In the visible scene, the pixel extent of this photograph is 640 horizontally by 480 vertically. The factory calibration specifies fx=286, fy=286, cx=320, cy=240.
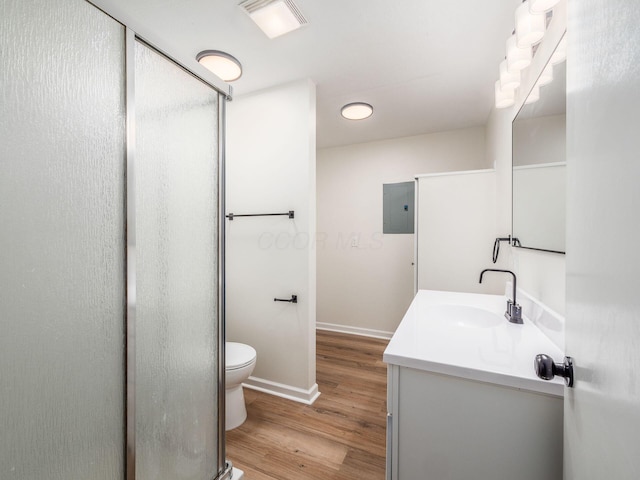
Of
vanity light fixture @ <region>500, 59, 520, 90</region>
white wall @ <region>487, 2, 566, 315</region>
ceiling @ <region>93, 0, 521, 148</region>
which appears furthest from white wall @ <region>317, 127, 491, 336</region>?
vanity light fixture @ <region>500, 59, 520, 90</region>

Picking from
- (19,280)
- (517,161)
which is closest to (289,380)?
(19,280)

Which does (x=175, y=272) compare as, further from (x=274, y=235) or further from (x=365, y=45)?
(x=365, y=45)

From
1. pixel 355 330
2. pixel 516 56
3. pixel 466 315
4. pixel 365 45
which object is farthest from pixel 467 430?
pixel 355 330

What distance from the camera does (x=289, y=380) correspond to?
2.18m

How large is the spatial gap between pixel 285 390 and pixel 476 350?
5.22ft

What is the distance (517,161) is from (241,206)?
1.94 m

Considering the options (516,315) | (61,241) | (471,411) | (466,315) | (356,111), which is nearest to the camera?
(61,241)

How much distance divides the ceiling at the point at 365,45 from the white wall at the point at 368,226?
0.68 metres

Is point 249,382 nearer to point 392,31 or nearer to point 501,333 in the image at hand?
point 501,333

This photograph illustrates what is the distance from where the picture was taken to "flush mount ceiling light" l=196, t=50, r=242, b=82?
1788 mm

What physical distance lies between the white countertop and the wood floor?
0.84m

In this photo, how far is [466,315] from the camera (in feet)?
5.44

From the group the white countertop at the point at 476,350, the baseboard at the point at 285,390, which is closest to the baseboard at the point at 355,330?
the baseboard at the point at 285,390

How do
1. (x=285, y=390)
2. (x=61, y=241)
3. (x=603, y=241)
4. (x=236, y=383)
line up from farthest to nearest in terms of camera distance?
(x=285, y=390)
(x=236, y=383)
(x=61, y=241)
(x=603, y=241)
